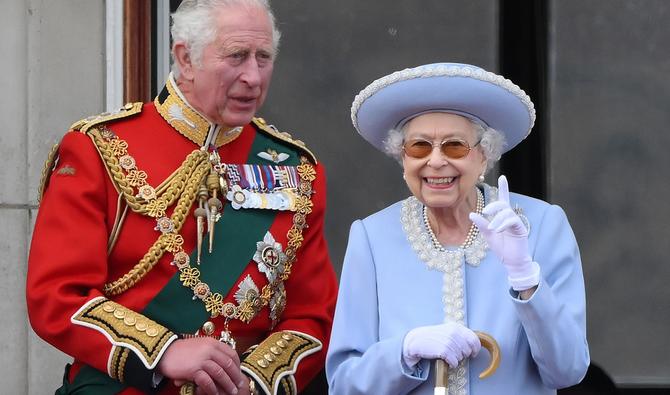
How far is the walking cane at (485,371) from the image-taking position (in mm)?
3672

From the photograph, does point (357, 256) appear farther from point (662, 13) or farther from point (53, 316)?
point (662, 13)

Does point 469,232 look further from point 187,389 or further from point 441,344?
point 187,389

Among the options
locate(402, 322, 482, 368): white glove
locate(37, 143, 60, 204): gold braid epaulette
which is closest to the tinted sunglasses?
locate(402, 322, 482, 368): white glove

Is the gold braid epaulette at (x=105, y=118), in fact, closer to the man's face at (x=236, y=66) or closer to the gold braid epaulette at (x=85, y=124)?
the gold braid epaulette at (x=85, y=124)

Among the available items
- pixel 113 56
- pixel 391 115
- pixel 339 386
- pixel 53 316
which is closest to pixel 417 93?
pixel 391 115

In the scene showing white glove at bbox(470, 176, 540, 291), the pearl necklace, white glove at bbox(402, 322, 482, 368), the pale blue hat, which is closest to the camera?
white glove at bbox(470, 176, 540, 291)

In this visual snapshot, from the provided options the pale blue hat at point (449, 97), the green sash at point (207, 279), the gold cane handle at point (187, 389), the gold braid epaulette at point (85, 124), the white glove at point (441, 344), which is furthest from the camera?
the gold braid epaulette at point (85, 124)

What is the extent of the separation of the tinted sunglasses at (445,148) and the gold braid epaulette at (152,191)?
0.76 metres

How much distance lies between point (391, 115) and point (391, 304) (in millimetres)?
434

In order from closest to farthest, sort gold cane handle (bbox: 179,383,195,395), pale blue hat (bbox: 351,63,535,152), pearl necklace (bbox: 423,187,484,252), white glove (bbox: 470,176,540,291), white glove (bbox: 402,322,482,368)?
white glove (bbox: 470,176,540,291) < white glove (bbox: 402,322,482,368) < pale blue hat (bbox: 351,63,535,152) < pearl necklace (bbox: 423,187,484,252) < gold cane handle (bbox: 179,383,195,395)

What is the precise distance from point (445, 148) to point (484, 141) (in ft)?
0.35

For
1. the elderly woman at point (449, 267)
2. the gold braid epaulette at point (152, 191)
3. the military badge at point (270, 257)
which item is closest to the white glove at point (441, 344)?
the elderly woman at point (449, 267)

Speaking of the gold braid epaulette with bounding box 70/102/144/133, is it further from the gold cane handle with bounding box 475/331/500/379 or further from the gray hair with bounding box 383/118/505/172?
the gold cane handle with bounding box 475/331/500/379

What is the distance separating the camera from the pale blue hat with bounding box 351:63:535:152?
378 cm
